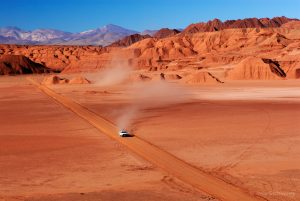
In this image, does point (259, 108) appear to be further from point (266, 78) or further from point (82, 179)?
point (266, 78)

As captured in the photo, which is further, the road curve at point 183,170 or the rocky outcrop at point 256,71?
the rocky outcrop at point 256,71

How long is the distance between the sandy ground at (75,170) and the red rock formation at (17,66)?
99629mm

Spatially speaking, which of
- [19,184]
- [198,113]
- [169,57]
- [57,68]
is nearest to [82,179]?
[19,184]

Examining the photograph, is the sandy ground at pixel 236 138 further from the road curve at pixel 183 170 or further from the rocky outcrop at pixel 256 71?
the rocky outcrop at pixel 256 71

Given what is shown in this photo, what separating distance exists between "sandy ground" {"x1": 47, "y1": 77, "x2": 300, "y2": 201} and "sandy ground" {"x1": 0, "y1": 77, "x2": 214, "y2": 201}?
67.9 inches

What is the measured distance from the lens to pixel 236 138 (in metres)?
18.7

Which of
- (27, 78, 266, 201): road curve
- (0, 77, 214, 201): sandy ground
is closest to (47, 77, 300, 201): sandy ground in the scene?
(27, 78, 266, 201): road curve

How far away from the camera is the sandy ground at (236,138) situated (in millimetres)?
12406

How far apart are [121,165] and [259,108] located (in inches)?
680

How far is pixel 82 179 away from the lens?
12.5 meters

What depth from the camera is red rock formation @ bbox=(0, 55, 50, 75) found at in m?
117

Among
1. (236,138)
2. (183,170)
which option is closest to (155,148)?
(183,170)

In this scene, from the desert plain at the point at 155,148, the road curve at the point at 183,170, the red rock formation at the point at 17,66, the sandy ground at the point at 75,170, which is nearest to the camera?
the road curve at the point at 183,170

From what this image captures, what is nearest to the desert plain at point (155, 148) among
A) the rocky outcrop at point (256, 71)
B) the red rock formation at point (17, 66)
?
the rocky outcrop at point (256, 71)
